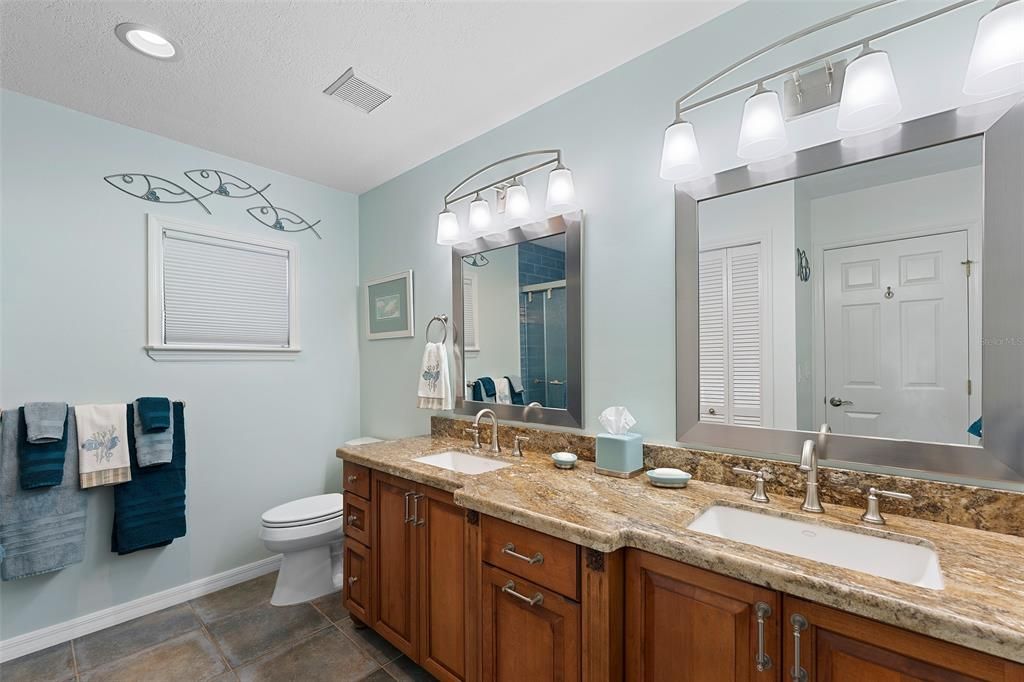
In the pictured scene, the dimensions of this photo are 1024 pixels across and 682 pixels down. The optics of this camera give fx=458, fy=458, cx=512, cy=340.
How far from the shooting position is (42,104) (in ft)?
6.90

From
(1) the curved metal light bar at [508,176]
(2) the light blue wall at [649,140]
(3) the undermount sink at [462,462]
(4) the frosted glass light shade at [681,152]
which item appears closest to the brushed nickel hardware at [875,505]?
Result: (2) the light blue wall at [649,140]

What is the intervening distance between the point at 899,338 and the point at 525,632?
133 cm

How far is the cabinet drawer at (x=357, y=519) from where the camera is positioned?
2072 mm

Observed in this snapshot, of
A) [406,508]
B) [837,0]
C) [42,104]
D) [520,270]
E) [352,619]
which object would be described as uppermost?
[42,104]

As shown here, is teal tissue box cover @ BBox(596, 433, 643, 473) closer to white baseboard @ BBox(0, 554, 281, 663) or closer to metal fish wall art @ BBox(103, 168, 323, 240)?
white baseboard @ BBox(0, 554, 281, 663)

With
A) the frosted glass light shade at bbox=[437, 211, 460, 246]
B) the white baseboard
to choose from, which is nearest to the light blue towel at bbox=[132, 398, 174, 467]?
the white baseboard

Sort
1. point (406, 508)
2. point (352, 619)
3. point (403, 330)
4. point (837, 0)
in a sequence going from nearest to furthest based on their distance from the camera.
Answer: point (837, 0), point (406, 508), point (352, 619), point (403, 330)

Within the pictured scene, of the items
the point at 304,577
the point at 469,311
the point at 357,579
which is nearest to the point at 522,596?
the point at 357,579

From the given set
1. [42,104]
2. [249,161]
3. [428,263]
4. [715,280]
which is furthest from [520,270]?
[42,104]

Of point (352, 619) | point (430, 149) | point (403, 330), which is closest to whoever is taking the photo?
point (352, 619)

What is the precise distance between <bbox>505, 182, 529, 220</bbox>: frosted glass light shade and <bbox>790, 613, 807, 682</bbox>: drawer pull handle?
1703mm

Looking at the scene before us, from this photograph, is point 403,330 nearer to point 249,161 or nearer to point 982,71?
Answer: point 249,161

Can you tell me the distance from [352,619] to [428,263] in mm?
1914

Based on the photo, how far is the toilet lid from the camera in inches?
92.0
